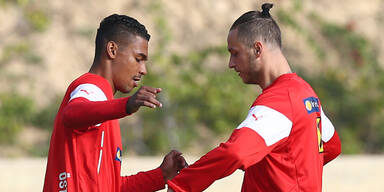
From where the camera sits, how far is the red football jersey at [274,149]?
126 inches

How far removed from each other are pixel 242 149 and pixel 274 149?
25 cm

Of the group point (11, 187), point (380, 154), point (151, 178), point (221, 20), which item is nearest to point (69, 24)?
point (221, 20)

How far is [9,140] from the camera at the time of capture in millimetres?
17797

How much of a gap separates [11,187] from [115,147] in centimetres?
740

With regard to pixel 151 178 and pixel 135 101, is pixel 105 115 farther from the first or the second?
pixel 151 178

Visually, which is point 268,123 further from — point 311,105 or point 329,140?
point 329,140

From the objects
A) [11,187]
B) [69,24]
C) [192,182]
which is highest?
[69,24]

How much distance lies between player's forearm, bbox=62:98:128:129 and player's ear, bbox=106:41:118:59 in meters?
0.48

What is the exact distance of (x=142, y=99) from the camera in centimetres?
320

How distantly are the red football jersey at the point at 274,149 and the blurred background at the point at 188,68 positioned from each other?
9.96 meters

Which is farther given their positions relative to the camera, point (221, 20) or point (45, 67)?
point (221, 20)

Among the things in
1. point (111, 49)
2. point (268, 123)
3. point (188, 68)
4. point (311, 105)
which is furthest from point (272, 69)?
point (188, 68)

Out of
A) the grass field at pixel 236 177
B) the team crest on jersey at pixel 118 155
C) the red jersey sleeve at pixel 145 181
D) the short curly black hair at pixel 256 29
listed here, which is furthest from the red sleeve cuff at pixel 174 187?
the grass field at pixel 236 177

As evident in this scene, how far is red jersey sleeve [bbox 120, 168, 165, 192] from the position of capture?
4.19m
